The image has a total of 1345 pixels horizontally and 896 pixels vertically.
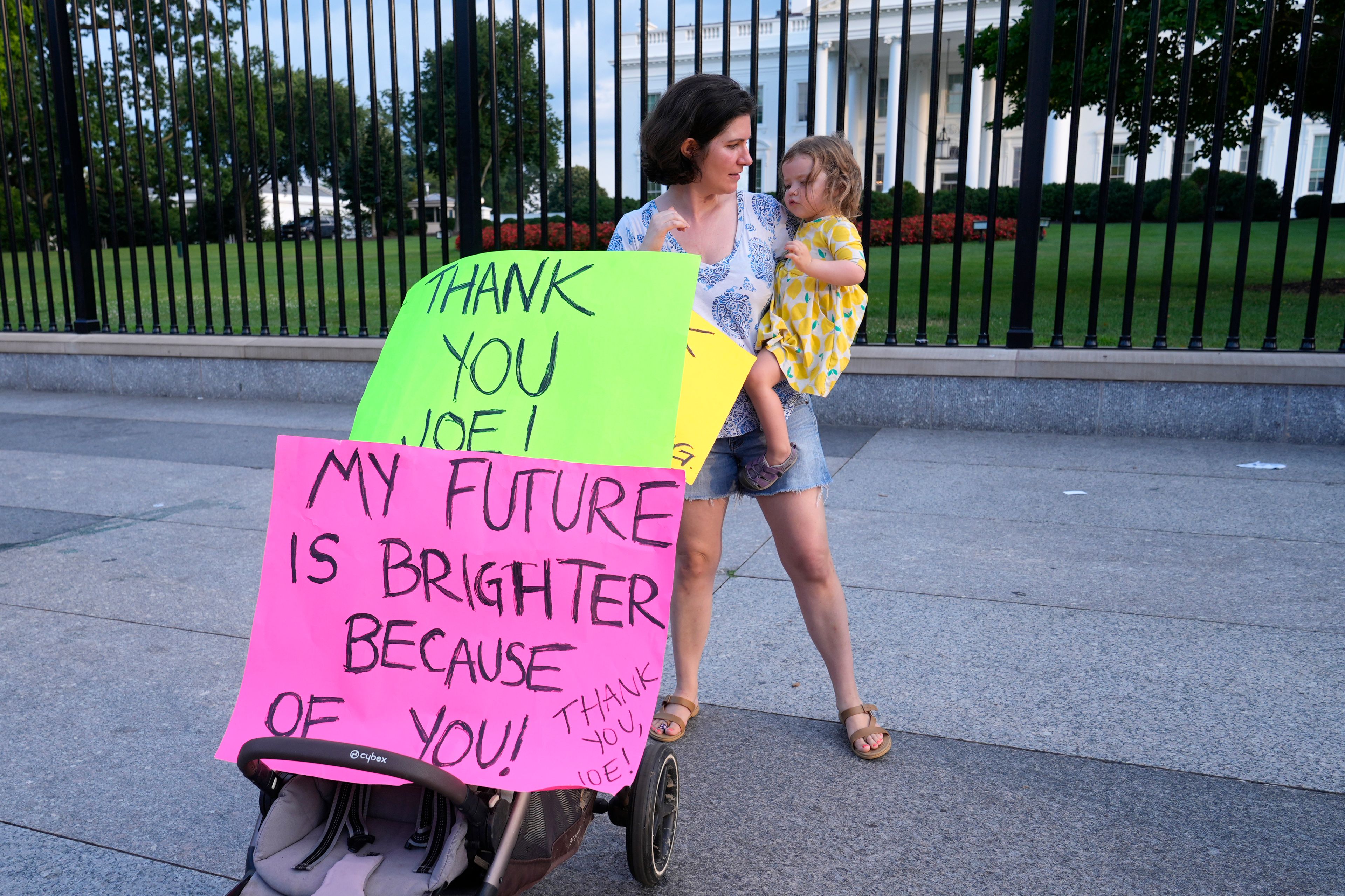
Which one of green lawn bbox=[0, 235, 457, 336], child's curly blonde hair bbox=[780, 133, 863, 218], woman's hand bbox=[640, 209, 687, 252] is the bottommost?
green lawn bbox=[0, 235, 457, 336]

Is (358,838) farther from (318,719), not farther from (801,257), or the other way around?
(801,257)

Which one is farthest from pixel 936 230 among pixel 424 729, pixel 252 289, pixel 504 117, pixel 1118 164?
pixel 1118 164

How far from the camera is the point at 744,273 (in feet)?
8.54

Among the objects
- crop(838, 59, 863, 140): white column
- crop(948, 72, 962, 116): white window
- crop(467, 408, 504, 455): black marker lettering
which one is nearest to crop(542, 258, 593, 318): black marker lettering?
crop(467, 408, 504, 455): black marker lettering

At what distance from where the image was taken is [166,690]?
3.26m

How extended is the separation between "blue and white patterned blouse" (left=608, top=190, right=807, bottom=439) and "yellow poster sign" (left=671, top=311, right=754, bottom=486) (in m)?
0.16

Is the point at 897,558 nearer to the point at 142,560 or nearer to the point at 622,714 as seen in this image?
the point at 622,714

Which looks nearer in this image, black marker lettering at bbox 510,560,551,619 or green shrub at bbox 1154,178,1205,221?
black marker lettering at bbox 510,560,551,619

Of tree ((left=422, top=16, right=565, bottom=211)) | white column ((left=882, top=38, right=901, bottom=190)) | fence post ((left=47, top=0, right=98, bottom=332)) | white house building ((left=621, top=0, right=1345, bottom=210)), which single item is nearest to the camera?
fence post ((left=47, top=0, right=98, bottom=332))

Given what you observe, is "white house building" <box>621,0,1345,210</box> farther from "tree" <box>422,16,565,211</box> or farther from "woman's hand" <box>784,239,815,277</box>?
"woman's hand" <box>784,239,815,277</box>

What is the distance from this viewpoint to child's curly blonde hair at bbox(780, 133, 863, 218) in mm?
2557

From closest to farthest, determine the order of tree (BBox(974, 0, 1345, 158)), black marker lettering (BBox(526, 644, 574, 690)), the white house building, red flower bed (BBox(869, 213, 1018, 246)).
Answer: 1. black marker lettering (BBox(526, 644, 574, 690))
2. tree (BBox(974, 0, 1345, 158))
3. red flower bed (BBox(869, 213, 1018, 246))
4. the white house building

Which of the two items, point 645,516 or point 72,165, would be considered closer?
point 645,516

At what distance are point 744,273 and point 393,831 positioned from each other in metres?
1.46
